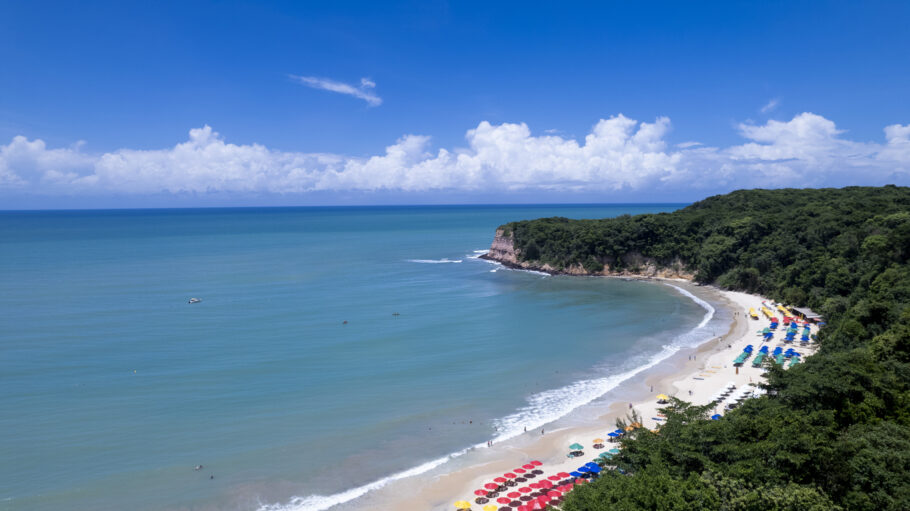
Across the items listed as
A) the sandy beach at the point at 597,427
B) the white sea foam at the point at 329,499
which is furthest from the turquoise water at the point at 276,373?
the sandy beach at the point at 597,427

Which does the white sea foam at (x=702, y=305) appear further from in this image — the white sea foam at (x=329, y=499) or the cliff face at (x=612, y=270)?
the white sea foam at (x=329, y=499)

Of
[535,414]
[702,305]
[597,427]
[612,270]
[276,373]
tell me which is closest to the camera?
[597,427]

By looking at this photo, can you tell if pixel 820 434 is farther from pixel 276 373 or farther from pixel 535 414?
pixel 276 373

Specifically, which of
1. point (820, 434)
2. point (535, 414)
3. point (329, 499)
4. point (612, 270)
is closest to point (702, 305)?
point (612, 270)

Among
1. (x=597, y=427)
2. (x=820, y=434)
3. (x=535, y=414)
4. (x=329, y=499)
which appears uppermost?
(x=820, y=434)

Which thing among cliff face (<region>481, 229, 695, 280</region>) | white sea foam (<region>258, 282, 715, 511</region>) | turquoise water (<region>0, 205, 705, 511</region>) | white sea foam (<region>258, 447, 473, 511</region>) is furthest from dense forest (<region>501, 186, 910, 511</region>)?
cliff face (<region>481, 229, 695, 280</region>)

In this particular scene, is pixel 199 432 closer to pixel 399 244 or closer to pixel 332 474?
pixel 332 474
